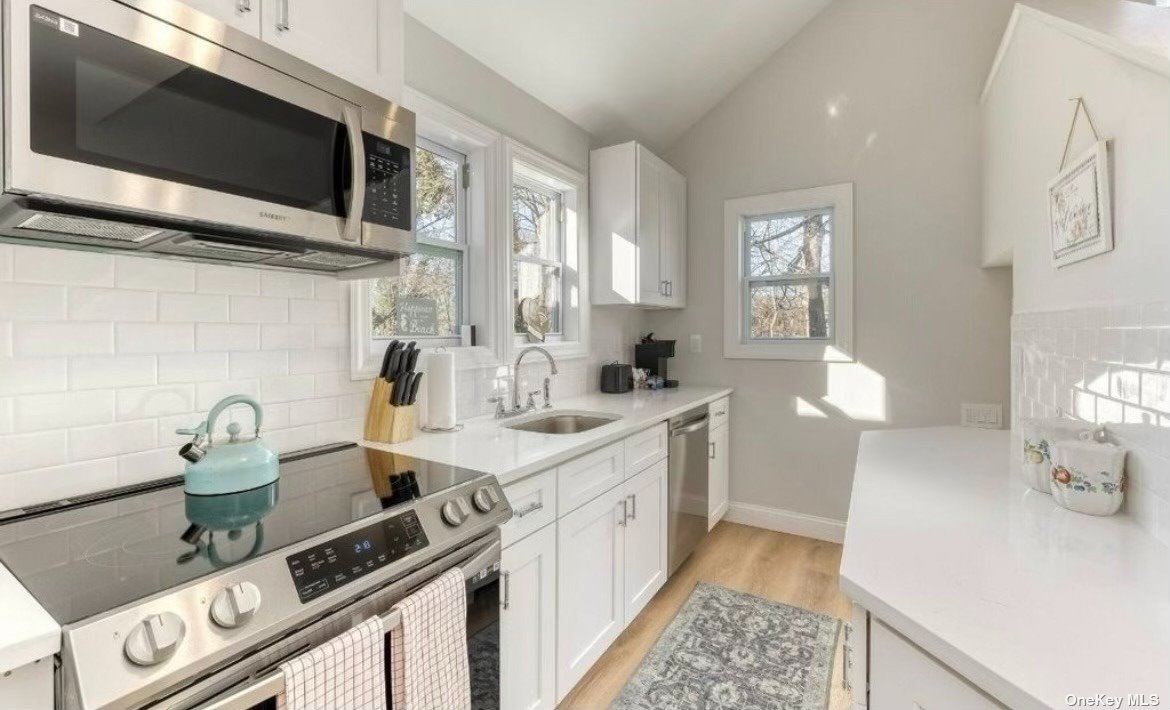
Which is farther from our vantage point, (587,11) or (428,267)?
(587,11)

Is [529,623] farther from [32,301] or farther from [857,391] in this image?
[857,391]

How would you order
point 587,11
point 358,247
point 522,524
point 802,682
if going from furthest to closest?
1. point 587,11
2. point 802,682
3. point 522,524
4. point 358,247

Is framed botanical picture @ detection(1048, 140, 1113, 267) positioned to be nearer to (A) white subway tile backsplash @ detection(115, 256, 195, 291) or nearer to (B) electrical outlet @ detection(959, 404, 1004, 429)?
(B) electrical outlet @ detection(959, 404, 1004, 429)

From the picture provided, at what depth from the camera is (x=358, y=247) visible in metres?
1.23

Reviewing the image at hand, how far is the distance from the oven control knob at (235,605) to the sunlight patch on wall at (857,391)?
9.99 feet

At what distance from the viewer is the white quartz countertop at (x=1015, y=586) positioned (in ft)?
1.99

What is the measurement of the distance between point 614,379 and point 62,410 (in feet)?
7.64

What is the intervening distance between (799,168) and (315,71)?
2.81 metres

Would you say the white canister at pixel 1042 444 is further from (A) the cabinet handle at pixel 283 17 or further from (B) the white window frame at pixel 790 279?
(A) the cabinet handle at pixel 283 17

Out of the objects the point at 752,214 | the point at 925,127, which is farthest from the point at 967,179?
the point at 752,214

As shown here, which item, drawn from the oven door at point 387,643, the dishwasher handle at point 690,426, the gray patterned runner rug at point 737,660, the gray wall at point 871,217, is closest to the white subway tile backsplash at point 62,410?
the oven door at point 387,643

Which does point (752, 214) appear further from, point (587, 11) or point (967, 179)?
point (587, 11)

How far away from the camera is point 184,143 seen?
939 millimetres

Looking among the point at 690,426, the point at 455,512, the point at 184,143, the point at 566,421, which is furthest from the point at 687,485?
the point at 184,143
